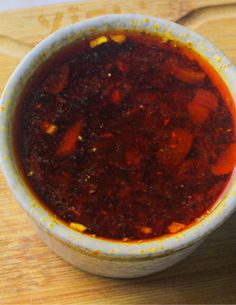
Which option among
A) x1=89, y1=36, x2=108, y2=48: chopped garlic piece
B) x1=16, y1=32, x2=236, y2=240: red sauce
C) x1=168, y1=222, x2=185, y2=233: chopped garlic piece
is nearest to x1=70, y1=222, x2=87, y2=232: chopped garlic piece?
x1=16, y1=32, x2=236, y2=240: red sauce

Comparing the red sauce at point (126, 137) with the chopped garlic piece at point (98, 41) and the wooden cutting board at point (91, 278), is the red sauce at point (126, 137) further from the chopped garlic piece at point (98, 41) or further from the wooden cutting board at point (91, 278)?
the wooden cutting board at point (91, 278)

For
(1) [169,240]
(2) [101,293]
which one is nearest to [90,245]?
(1) [169,240]

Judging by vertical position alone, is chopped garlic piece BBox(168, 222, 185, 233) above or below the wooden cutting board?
above

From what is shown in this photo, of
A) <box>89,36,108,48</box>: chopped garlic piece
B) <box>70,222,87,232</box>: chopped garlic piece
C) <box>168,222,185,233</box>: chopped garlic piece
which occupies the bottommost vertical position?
<box>168,222,185,233</box>: chopped garlic piece

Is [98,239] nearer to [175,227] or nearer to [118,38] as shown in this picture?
[175,227]

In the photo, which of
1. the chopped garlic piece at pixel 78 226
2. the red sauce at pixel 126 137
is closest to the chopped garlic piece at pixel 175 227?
the red sauce at pixel 126 137

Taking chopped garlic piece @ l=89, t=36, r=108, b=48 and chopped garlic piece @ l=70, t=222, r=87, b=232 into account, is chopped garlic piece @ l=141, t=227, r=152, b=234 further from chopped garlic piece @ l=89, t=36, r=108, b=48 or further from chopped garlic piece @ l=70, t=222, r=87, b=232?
chopped garlic piece @ l=89, t=36, r=108, b=48

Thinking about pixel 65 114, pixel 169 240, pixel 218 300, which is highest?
pixel 65 114

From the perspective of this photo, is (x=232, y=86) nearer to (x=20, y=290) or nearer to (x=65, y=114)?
(x=65, y=114)
